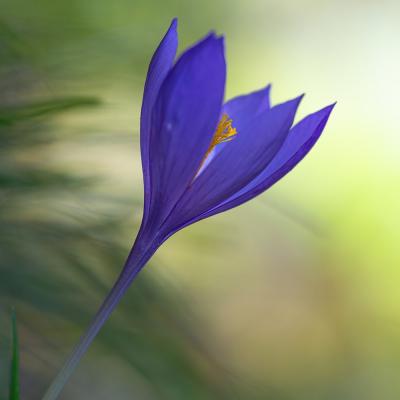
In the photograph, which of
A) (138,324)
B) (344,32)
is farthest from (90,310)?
(344,32)

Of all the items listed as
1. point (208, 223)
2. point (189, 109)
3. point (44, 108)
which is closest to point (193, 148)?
point (189, 109)

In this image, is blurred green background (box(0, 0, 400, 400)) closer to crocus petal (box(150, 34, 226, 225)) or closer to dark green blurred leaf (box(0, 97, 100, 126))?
dark green blurred leaf (box(0, 97, 100, 126))

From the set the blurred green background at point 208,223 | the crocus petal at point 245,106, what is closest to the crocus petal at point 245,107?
the crocus petal at point 245,106

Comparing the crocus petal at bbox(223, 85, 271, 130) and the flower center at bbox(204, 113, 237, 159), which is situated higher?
the crocus petal at bbox(223, 85, 271, 130)

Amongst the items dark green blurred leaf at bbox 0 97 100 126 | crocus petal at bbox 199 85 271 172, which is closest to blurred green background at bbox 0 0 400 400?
dark green blurred leaf at bbox 0 97 100 126

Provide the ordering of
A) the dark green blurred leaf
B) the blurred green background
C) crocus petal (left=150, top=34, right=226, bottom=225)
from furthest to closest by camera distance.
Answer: the blurred green background, the dark green blurred leaf, crocus petal (left=150, top=34, right=226, bottom=225)

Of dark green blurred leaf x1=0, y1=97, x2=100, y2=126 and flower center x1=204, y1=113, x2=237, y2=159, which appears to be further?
dark green blurred leaf x1=0, y1=97, x2=100, y2=126

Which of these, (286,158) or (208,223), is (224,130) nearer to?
(286,158)
